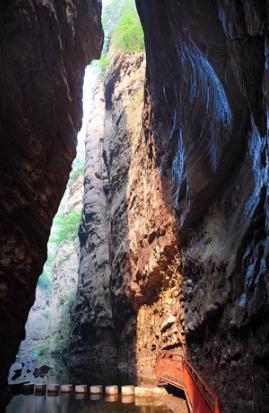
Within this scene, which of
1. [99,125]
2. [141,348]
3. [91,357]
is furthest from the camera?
[99,125]

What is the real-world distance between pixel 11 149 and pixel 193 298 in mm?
6859

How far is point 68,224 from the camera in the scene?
47594 millimetres

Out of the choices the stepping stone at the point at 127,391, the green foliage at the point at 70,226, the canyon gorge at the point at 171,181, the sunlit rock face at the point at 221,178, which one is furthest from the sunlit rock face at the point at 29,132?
the green foliage at the point at 70,226

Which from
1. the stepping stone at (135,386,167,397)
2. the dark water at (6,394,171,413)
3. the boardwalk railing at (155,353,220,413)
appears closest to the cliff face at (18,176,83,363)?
the dark water at (6,394,171,413)

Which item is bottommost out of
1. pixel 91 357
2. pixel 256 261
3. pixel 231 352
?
pixel 91 357

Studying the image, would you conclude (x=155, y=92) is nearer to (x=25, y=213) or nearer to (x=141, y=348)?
(x=25, y=213)

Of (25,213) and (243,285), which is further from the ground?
(25,213)

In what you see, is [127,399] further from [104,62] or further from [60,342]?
[104,62]

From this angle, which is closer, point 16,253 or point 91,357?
point 16,253

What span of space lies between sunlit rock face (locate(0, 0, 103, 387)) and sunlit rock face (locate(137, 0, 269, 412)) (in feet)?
10.2

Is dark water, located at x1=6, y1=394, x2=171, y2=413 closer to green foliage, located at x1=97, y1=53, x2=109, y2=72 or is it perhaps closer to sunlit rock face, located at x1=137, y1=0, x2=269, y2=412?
sunlit rock face, located at x1=137, y1=0, x2=269, y2=412

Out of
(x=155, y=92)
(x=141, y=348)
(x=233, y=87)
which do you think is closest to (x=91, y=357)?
(x=141, y=348)

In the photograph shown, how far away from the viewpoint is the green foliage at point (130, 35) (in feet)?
87.5

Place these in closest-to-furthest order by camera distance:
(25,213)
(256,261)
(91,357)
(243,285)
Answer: (256,261) < (243,285) < (25,213) < (91,357)
